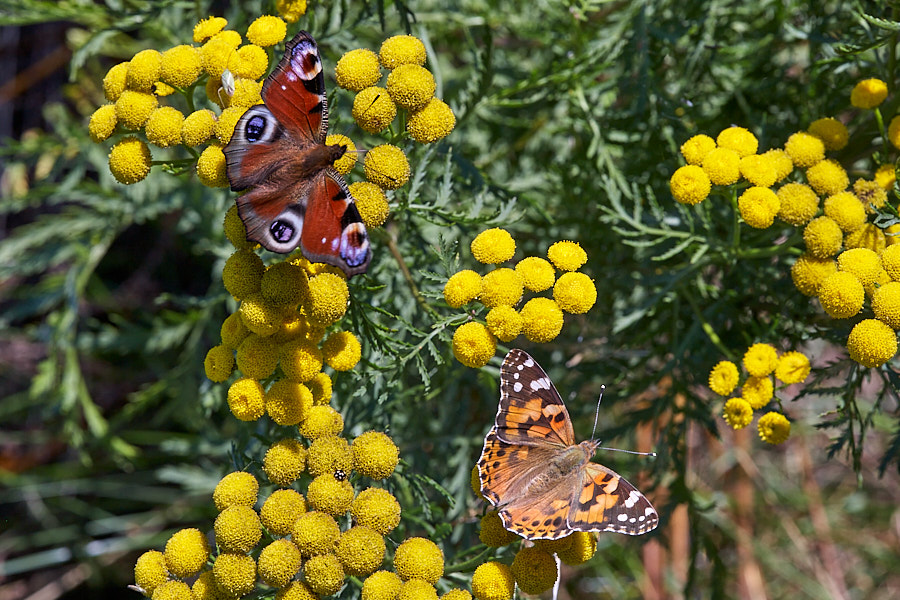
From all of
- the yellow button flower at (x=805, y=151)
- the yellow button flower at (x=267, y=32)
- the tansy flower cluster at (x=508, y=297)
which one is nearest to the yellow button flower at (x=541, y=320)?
the tansy flower cluster at (x=508, y=297)

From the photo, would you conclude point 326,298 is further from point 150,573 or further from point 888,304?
point 888,304

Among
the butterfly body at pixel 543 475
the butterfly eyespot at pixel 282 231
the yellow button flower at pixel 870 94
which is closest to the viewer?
the butterfly eyespot at pixel 282 231

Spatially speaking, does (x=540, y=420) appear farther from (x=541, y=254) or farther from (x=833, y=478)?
(x=833, y=478)

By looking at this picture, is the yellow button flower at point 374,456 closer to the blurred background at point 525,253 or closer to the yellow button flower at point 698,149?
the blurred background at point 525,253

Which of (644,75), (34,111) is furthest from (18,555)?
(644,75)

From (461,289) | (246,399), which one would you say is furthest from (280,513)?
(461,289)

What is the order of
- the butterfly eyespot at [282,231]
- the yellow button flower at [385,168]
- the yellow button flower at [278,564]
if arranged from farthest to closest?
the yellow button flower at [385,168] < the yellow button flower at [278,564] < the butterfly eyespot at [282,231]

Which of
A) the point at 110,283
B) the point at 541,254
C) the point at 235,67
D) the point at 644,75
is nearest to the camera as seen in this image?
the point at 235,67
